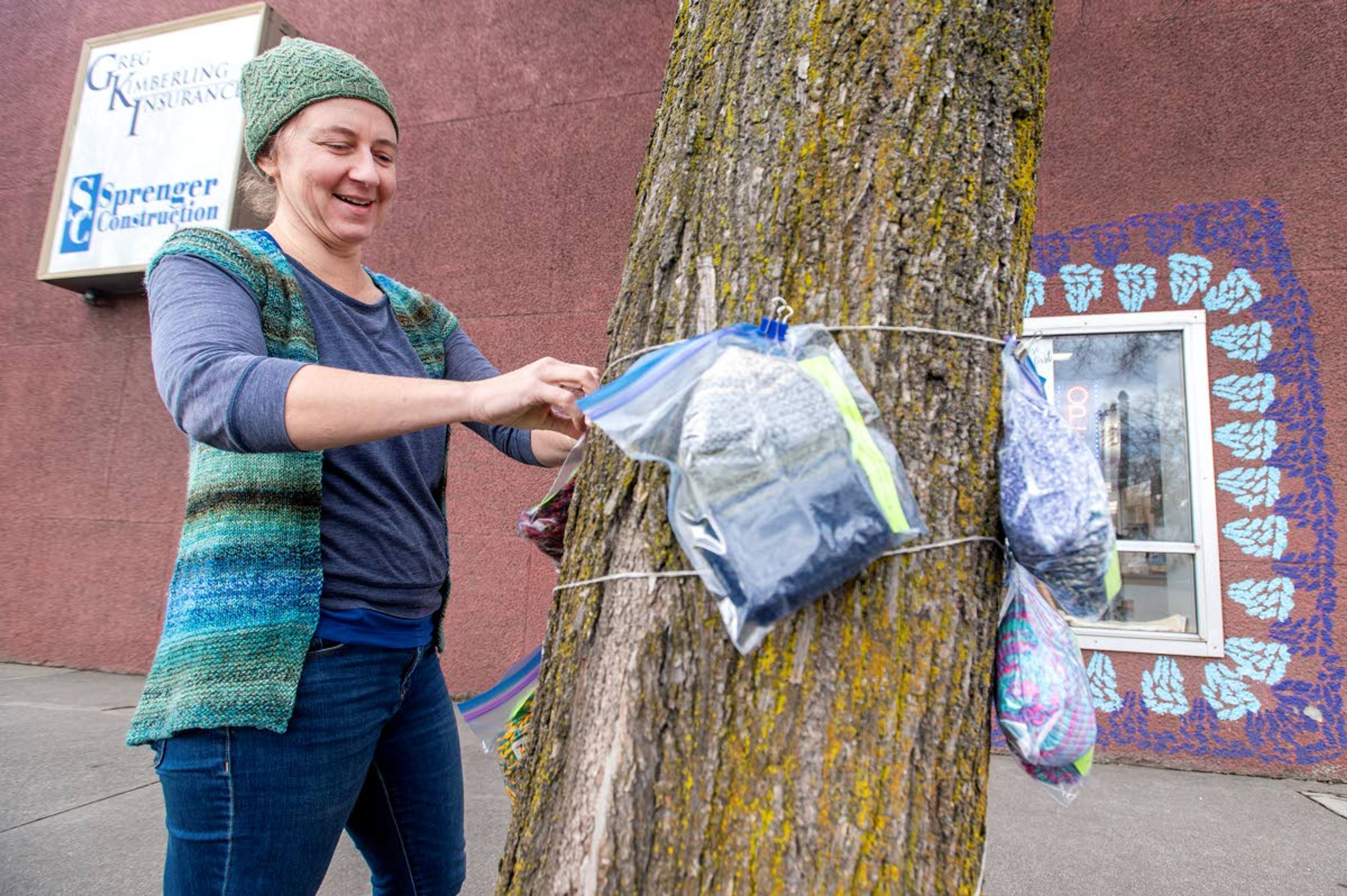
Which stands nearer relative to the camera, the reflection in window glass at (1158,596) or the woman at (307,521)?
the woman at (307,521)

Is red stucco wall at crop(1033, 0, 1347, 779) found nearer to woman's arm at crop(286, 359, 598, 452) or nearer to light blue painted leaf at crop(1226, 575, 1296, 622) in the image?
light blue painted leaf at crop(1226, 575, 1296, 622)

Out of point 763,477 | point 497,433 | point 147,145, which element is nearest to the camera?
point 763,477

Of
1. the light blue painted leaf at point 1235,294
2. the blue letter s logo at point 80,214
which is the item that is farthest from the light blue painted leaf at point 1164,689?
the blue letter s logo at point 80,214

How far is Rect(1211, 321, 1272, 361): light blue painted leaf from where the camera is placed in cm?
366

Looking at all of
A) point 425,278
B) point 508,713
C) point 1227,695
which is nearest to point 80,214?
point 425,278

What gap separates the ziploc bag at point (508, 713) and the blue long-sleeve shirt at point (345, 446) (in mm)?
159

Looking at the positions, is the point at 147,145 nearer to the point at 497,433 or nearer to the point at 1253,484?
the point at 497,433

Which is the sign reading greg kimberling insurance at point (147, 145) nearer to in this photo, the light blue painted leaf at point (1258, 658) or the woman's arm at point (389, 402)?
the woman's arm at point (389, 402)

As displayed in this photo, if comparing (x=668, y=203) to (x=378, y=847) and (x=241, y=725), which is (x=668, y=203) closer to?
(x=241, y=725)

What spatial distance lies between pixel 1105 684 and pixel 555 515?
335cm

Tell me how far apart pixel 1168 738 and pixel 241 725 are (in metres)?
3.84

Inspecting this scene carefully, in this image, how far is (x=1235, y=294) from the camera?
Result: 3721mm

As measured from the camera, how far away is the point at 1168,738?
360 centimetres

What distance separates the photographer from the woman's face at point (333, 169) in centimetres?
129
